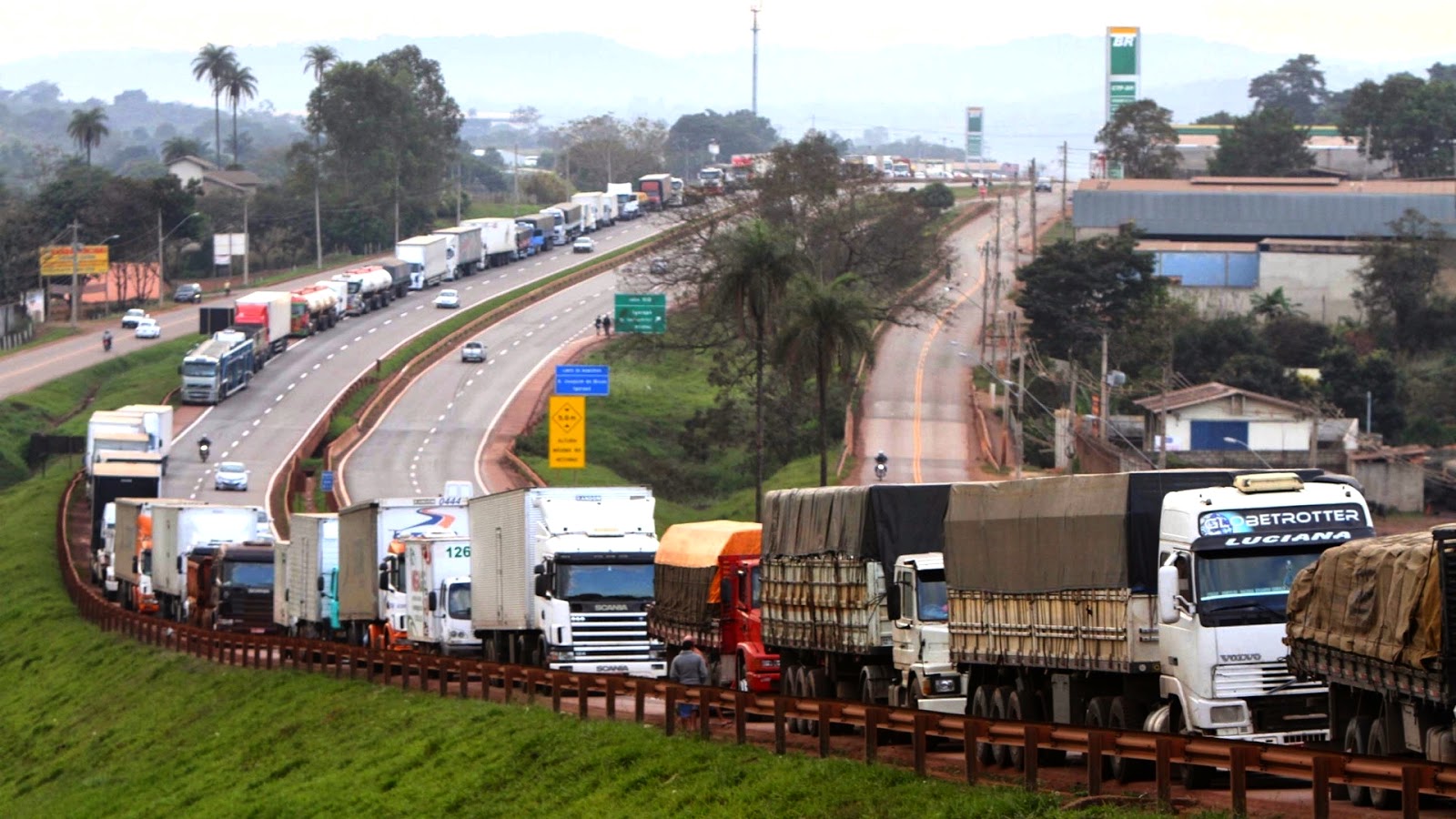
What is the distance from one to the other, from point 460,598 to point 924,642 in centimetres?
1704

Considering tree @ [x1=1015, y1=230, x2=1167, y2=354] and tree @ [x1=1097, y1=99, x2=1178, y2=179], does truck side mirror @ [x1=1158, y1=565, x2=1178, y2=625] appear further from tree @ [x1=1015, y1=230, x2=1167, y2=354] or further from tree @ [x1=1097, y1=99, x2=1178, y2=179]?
tree @ [x1=1097, y1=99, x2=1178, y2=179]

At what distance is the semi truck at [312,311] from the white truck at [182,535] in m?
60.1

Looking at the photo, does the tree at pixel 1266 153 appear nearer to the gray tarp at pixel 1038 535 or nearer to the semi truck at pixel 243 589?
the semi truck at pixel 243 589

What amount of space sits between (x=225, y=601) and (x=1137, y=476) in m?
36.9

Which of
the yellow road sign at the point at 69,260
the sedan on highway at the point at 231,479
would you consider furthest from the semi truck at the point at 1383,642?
the yellow road sign at the point at 69,260

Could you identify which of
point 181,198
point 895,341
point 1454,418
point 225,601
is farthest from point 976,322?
point 225,601

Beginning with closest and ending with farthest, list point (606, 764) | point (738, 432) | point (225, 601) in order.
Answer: point (606, 764) → point (225, 601) → point (738, 432)

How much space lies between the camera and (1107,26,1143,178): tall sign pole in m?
190

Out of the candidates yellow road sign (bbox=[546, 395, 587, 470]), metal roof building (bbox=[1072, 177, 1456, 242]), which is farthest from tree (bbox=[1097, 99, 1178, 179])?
yellow road sign (bbox=[546, 395, 587, 470])

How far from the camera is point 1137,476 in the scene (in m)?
20.1

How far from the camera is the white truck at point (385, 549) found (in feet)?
138

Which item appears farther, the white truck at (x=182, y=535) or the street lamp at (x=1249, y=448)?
the street lamp at (x=1249, y=448)

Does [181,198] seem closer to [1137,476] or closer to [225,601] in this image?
[225,601]

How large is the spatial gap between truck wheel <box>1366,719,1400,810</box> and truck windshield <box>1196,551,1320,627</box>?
7.28ft
